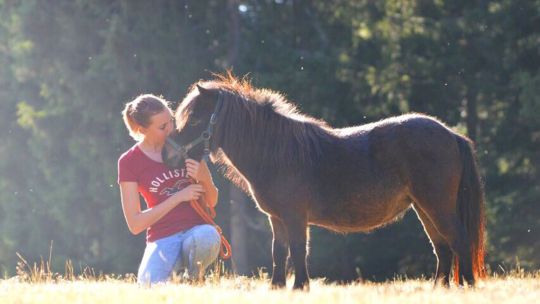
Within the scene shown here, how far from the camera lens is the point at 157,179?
7.79 metres

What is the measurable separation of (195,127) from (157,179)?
750mm

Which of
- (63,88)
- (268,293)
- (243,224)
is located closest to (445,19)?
(243,224)

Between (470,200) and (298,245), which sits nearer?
(298,245)

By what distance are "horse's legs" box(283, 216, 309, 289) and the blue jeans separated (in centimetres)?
83

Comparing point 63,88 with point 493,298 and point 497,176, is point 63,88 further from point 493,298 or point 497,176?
point 493,298

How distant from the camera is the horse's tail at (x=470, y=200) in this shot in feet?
25.2

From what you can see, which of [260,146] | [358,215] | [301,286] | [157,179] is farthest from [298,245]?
[157,179]

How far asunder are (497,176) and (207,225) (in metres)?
13.1

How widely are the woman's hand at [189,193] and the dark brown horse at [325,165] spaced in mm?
286

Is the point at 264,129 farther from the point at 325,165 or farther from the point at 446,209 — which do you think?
the point at 446,209

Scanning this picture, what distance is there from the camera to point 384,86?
20078mm

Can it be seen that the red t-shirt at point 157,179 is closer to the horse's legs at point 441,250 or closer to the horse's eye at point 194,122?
the horse's eye at point 194,122

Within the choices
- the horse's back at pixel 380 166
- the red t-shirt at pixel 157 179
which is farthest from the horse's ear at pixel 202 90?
the horse's back at pixel 380 166

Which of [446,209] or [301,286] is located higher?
Result: [446,209]
